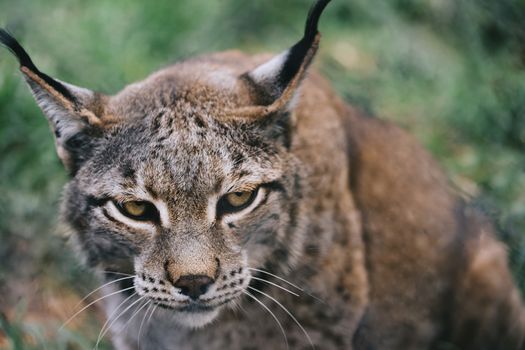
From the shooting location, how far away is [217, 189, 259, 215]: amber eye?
3.50 meters

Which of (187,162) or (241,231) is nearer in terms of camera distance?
(187,162)

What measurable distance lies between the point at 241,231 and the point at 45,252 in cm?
241

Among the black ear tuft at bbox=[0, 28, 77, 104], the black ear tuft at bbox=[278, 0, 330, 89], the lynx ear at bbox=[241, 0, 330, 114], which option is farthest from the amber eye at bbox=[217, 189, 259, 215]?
the black ear tuft at bbox=[0, 28, 77, 104]

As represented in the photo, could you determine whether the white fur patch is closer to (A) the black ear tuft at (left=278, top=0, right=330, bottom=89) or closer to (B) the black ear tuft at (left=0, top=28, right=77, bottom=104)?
(A) the black ear tuft at (left=278, top=0, right=330, bottom=89)

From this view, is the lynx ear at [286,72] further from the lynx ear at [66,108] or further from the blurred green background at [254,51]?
the blurred green background at [254,51]

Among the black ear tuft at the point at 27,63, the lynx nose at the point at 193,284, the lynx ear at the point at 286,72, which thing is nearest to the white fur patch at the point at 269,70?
the lynx ear at the point at 286,72

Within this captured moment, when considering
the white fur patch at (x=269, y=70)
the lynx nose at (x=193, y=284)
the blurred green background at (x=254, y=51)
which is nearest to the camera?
the lynx nose at (x=193, y=284)

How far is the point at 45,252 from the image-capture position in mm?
5457

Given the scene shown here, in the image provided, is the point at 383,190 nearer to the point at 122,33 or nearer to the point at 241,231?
the point at 241,231

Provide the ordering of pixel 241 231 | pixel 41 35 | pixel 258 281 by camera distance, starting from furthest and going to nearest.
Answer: pixel 41 35 < pixel 258 281 < pixel 241 231

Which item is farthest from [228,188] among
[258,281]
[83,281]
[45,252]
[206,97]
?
[45,252]

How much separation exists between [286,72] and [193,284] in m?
1.12

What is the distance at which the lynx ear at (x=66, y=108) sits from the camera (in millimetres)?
3404

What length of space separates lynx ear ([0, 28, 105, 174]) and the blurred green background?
1.15 meters
